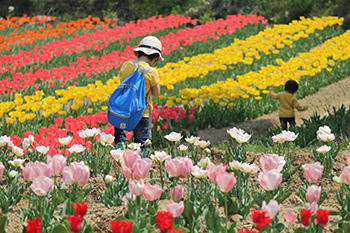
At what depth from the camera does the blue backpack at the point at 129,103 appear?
346 centimetres

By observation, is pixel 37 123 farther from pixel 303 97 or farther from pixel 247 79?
pixel 303 97

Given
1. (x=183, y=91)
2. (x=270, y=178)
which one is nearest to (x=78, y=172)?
(x=270, y=178)

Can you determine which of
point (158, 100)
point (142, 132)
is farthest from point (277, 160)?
point (158, 100)

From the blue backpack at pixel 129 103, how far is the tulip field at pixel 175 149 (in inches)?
10.7

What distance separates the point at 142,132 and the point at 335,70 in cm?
616

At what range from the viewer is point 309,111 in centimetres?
720

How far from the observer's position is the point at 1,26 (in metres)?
12.6

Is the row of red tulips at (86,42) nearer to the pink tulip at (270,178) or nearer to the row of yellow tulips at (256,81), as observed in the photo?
the row of yellow tulips at (256,81)

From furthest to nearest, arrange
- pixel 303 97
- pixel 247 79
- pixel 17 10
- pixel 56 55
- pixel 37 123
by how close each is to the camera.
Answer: pixel 17 10, pixel 56 55, pixel 303 97, pixel 247 79, pixel 37 123

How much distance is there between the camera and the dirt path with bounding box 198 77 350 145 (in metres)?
5.68

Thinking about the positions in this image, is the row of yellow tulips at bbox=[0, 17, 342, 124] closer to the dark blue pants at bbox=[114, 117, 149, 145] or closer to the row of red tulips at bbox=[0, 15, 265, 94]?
the row of red tulips at bbox=[0, 15, 265, 94]

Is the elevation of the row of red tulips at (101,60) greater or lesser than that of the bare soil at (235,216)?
lesser

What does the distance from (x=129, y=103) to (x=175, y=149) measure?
28.0 inches

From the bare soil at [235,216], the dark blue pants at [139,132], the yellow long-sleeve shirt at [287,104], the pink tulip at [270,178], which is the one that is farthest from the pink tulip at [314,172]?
the yellow long-sleeve shirt at [287,104]
